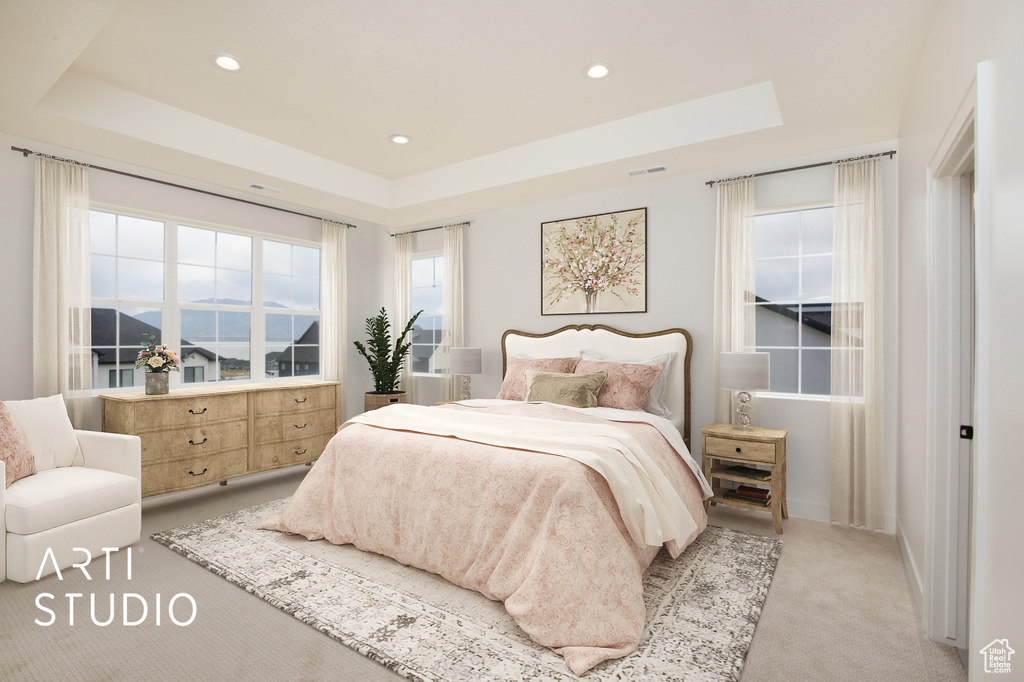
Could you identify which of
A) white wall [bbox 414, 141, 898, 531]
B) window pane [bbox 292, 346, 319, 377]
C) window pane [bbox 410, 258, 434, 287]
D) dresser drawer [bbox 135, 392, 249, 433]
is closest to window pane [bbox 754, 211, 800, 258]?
white wall [bbox 414, 141, 898, 531]

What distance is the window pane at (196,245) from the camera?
4.43 meters

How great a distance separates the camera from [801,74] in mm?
2547

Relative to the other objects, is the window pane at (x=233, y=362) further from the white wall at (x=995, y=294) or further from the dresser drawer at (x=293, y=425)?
the white wall at (x=995, y=294)

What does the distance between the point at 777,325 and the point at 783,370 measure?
342 millimetres

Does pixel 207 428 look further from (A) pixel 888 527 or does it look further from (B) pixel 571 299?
(A) pixel 888 527

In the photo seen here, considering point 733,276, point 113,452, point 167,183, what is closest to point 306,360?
point 167,183

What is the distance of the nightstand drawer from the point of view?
328cm

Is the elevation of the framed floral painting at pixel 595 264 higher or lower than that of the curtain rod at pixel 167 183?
lower

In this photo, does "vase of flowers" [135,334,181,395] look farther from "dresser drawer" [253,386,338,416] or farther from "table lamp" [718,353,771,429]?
"table lamp" [718,353,771,429]

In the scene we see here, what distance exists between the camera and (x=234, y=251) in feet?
15.8

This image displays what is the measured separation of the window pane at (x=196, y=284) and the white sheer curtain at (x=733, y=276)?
14.1 feet

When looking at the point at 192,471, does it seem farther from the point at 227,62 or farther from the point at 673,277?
the point at 673,277

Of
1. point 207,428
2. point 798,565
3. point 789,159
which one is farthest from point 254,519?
point 789,159

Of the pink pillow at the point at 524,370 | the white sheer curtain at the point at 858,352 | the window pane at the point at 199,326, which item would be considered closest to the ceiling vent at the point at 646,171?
the white sheer curtain at the point at 858,352
